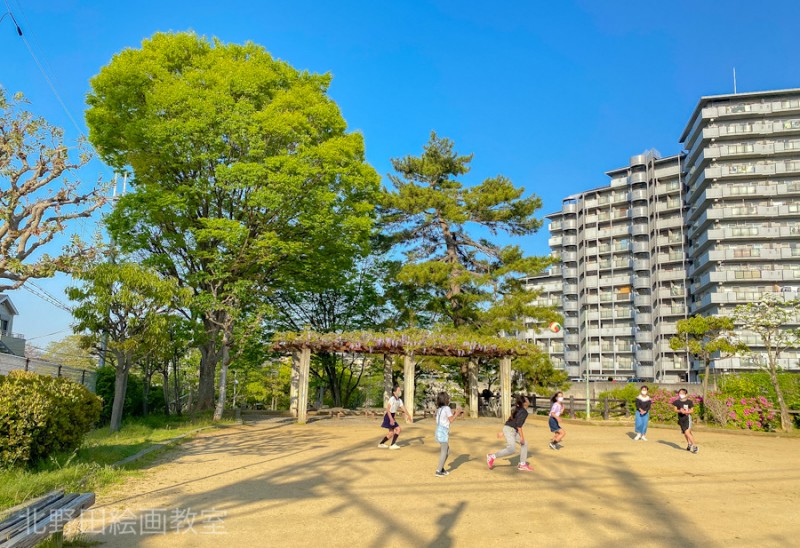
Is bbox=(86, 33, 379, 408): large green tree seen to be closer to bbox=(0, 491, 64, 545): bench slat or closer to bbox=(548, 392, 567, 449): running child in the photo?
bbox=(548, 392, 567, 449): running child

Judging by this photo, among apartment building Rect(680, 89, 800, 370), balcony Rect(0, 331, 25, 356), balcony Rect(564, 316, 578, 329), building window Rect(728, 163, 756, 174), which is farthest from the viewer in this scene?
balcony Rect(564, 316, 578, 329)

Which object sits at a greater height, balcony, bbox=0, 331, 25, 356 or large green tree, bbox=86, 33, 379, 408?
large green tree, bbox=86, 33, 379, 408

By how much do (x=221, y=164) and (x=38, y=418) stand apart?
40.3 ft

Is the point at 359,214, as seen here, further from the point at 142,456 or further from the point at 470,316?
the point at 142,456

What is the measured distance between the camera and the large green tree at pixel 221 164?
18.9 m

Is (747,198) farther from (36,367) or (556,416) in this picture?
(36,367)

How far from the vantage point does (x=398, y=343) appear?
2134cm

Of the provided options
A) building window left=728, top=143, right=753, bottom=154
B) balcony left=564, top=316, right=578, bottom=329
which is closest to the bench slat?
building window left=728, top=143, right=753, bottom=154

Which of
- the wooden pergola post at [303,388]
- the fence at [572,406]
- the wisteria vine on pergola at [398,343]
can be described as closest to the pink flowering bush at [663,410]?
the fence at [572,406]

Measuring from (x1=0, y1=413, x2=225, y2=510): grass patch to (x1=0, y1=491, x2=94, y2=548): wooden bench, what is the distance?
1508mm

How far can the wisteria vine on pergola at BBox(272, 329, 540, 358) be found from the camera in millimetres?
21031

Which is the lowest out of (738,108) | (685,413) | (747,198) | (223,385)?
(685,413)

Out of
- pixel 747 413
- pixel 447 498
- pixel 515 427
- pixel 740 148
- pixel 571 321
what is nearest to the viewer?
pixel 447 498

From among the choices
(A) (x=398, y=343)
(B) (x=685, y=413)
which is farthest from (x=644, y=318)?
(B) (x=685, y=413)
